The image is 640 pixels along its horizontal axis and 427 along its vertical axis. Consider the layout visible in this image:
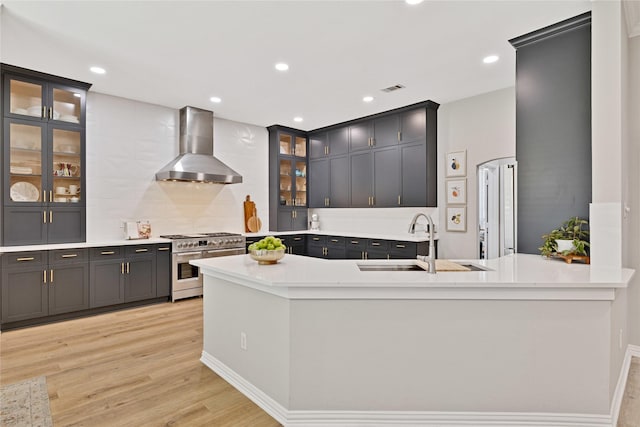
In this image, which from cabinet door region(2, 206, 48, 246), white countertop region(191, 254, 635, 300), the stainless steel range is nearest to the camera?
white countertop region(191, 254, 635, 300)

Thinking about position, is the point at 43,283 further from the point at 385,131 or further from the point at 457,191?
the point at 457,191

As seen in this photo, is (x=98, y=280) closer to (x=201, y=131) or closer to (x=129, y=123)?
(x=129, y=123)

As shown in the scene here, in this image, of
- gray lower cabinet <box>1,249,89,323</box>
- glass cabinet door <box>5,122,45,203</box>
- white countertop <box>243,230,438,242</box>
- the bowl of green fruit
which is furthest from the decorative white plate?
the bowl of green fruit

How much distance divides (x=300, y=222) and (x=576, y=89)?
4806 millimetres

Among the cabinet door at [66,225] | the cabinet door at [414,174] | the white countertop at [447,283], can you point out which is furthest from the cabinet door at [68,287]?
the cabinet door at [414,174]

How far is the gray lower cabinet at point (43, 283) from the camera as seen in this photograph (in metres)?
3.60

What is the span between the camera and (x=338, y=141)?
617 centimetres

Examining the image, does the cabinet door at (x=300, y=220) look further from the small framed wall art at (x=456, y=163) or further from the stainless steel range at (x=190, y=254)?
the small framed wall art at (x=456, y=163)

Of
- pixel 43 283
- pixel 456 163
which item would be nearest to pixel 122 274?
pixel 43 283

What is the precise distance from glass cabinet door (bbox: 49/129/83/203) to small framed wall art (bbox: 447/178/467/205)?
490 cm

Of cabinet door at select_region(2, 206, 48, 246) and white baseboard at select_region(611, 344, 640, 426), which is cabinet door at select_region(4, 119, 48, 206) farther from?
white baseboard at select_region(611, 344, 640, 426)

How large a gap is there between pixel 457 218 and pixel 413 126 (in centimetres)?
149

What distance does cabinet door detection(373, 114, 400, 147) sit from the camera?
5298 mm

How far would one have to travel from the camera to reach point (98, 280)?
4.15 metres
